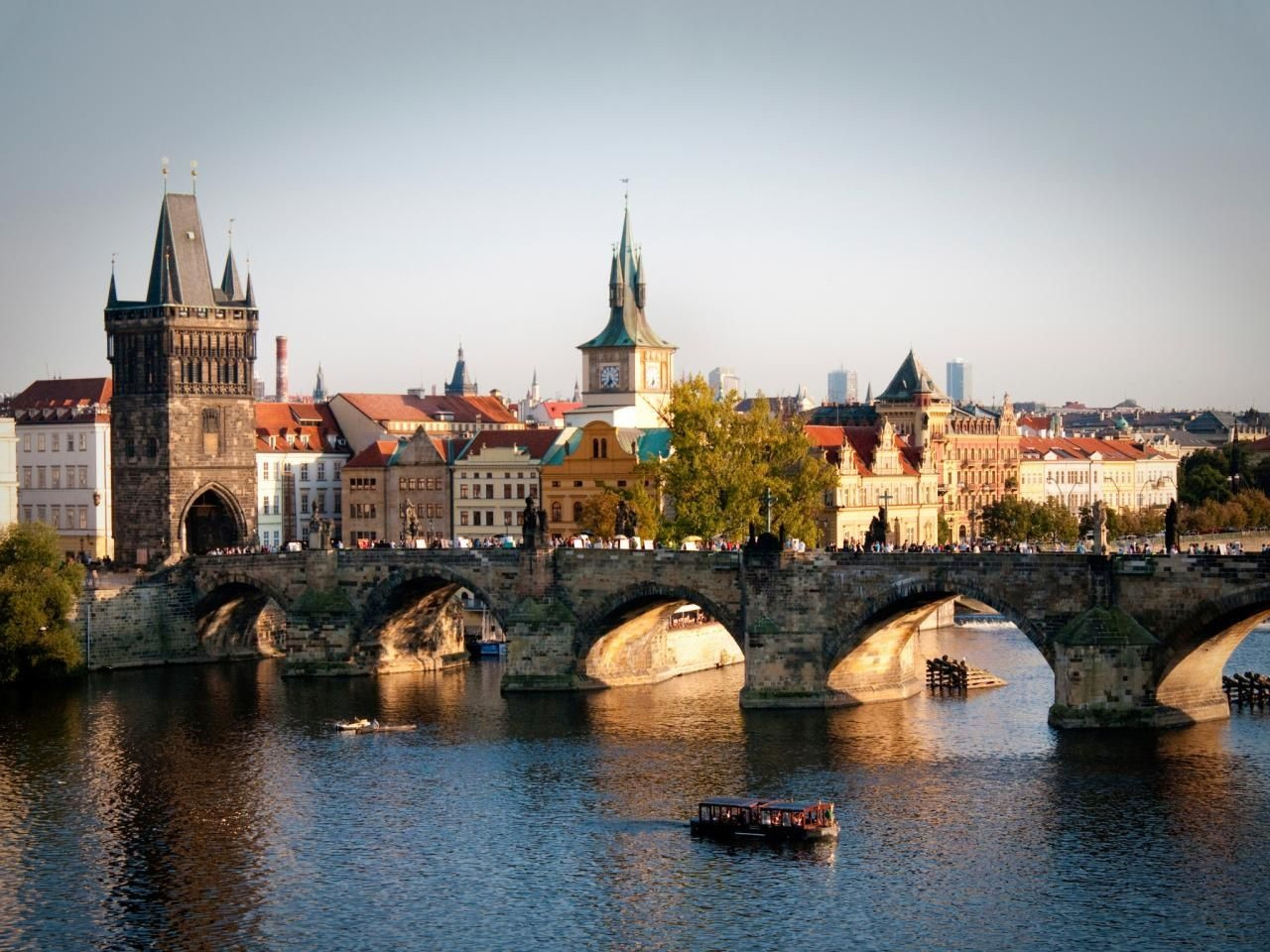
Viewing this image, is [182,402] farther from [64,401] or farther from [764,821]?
[764,821]

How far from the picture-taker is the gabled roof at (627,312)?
518 feet

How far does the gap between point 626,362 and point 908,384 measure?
27.0 m

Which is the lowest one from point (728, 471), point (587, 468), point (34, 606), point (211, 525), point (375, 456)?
point (34, 606)

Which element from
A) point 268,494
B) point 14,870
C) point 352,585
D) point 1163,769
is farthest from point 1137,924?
point 268,494

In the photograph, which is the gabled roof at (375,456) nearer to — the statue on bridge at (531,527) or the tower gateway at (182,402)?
the tower gateway at (182,402)

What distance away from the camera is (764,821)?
231 feet

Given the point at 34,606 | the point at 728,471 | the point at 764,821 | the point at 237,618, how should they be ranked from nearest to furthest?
the point at 764,821, the point at 34,606, the point at 728,471, the point at 237,618

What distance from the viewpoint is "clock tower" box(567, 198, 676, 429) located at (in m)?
156

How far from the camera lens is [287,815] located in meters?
75.7

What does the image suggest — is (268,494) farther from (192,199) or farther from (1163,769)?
(1163,769)

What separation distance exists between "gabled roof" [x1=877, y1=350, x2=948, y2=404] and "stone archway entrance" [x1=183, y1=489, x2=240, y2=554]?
5701 cm

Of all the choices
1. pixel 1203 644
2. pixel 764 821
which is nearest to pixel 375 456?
pixel 1203 644

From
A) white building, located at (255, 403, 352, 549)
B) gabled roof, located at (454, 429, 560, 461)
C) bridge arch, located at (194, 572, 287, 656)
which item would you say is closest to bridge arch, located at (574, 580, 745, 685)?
bridge arch, located at (194, 572, 287, 656)

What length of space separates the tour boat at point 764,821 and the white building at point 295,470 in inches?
3164
